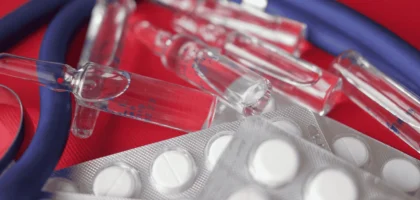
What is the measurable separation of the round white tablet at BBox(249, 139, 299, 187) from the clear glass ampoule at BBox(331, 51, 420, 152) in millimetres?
249

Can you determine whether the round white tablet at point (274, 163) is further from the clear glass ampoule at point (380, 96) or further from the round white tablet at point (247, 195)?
the clear glass ampoule at point (380, 96)

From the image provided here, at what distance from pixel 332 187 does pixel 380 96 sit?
26 cm

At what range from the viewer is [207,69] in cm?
79

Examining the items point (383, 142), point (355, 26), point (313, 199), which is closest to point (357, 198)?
point (313, 199)

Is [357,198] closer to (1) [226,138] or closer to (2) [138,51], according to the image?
(1) [226,138]

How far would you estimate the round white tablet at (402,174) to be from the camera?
65 centimetres

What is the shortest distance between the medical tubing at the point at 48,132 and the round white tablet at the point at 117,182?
8 centimetres

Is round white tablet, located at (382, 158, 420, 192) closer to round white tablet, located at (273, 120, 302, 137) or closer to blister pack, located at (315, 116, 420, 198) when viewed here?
blister pack, located at (315, 116, 420, 198)

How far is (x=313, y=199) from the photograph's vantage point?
0.57 m

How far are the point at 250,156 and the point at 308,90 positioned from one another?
23cm

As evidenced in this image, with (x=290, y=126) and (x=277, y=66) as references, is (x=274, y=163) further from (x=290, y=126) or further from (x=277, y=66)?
(x=277, y=66)

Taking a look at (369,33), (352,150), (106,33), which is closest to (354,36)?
(369,33)

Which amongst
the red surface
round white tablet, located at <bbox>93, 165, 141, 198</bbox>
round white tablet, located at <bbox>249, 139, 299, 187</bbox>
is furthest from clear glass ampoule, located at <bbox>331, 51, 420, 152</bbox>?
round white tablet, located at <bbox>93, 165, 141, 198</bbox>

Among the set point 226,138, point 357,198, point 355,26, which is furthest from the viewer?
point 355,26
